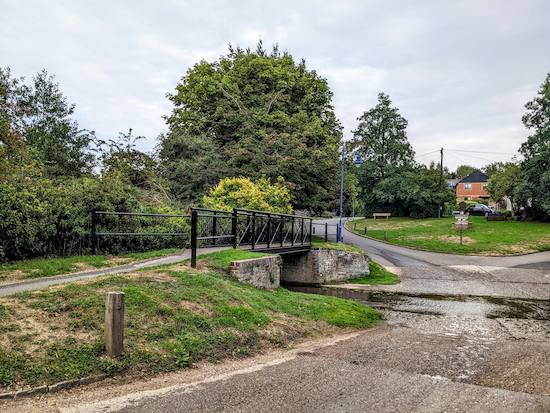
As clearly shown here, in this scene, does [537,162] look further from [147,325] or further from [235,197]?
[147,325]

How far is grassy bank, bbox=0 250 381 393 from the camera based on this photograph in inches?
161

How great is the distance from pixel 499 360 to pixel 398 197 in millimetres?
42926

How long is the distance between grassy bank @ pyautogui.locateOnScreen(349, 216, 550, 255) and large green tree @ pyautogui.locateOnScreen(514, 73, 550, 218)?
8.31ft

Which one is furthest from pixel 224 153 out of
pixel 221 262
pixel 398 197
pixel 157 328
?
pixel 398 197

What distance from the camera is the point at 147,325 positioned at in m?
5.17

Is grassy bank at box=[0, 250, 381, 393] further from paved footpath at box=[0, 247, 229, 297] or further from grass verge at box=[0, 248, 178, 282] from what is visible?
grass verge at box=[0, 248, 178, 282]

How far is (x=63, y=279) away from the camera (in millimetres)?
6668

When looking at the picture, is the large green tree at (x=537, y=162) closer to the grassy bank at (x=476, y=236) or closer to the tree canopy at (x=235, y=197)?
the grassy bank at (x=476, y=236)

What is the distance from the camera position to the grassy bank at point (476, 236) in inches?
1039

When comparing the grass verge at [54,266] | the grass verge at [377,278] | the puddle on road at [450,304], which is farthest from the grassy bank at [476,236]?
the grass verge at [54,266]

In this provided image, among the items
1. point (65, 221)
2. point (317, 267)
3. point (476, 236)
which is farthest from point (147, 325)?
point (476, 236)

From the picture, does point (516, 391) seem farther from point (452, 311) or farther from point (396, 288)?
point (396, 288)

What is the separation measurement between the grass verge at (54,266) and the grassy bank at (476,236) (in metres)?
23.7

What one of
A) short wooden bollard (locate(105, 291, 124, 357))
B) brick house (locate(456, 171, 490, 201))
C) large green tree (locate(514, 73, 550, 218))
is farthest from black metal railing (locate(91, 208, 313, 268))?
brick house (locate(456, 171, 490, 201))
